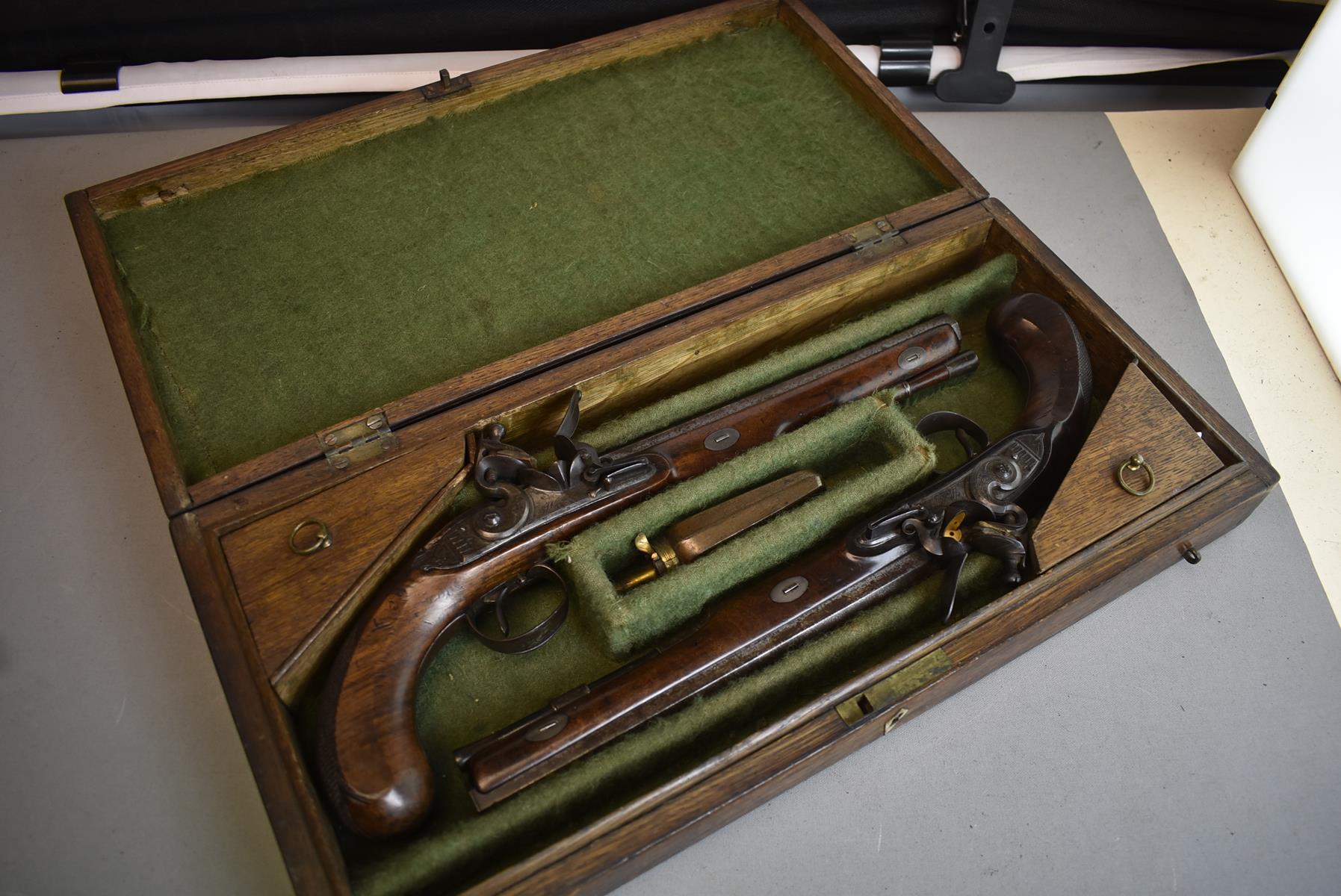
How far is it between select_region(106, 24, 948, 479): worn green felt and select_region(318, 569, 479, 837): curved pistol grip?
2.42ft

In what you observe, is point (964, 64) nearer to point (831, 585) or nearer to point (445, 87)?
point (445, 87)

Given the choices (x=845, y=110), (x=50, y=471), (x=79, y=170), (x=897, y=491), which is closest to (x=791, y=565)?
(x=897, y=491)

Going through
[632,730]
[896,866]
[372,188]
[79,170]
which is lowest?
[896,866]

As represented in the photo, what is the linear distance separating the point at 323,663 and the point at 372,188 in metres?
1.80

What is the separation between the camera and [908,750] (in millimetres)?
2992

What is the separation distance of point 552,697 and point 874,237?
1819 mm

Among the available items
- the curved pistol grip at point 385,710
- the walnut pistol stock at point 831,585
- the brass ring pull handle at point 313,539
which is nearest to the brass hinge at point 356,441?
the brass ring pull handle at point 313,539

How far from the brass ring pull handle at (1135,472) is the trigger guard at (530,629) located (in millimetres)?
1630

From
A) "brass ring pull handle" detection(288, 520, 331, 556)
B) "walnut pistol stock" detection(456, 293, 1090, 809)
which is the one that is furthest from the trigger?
"brass ring pull handle" detection(288, 520, 331, 556)

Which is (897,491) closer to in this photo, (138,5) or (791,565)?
(791,565)

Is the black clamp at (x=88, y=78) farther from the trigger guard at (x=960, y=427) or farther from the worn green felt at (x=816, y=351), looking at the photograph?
the trigger guard at (x=960, y=427)

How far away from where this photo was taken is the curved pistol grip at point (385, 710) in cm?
238

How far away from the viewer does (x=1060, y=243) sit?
13.8 feet

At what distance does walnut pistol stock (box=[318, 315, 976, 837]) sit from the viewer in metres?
2.42
